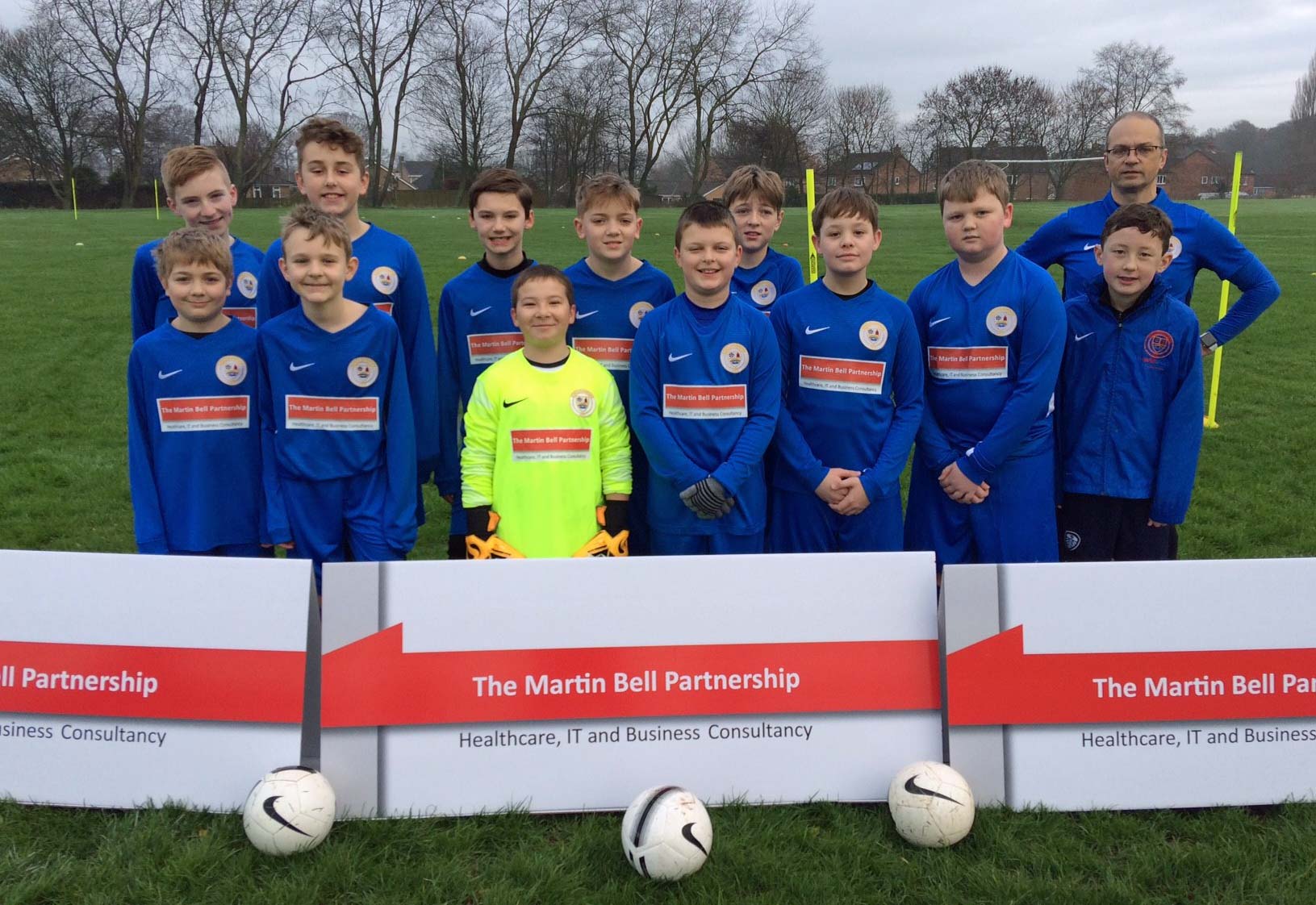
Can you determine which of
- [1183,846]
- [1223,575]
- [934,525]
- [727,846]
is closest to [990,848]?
[1183,846]

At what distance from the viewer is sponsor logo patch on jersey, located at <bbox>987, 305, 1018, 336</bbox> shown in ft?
12.6

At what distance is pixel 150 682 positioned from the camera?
10.2ft

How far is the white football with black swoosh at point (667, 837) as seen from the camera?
9.09 feet

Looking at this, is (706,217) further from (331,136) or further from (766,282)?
(331,136)

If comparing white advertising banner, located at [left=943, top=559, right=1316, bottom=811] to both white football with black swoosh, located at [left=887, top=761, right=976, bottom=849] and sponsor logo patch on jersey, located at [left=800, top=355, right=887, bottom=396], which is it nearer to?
white football with black swoosh, located at [left=887, top=761, right=976, bottom=849]

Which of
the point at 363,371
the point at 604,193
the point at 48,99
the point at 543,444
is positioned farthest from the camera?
the point at 48,99

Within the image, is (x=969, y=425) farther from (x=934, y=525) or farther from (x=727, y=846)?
(x=727, y=846)

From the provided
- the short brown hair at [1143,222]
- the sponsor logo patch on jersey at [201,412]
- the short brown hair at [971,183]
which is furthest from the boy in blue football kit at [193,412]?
the short brown hair at [1143,222]

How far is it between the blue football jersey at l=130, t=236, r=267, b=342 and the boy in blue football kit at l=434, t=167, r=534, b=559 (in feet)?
2.82

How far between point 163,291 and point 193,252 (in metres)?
0.80

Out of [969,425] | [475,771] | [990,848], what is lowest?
[990,848]

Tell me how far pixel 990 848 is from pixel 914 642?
65cm

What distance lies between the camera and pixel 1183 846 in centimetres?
292

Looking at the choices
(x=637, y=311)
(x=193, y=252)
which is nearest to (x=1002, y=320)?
(x=637, y=311)
